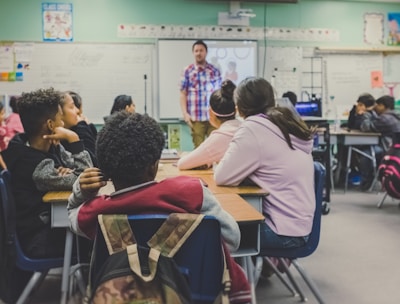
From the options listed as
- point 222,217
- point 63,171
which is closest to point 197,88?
point 63,171

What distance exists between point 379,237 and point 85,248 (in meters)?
2.65

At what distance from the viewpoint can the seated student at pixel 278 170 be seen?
87.8 inches

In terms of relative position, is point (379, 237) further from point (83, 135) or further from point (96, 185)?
point (96, 185)

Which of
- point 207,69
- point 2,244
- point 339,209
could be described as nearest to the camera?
point 2,244

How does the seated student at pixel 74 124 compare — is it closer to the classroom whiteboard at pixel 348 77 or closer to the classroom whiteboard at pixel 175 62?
the classroom whiteboard at pixel 175 62

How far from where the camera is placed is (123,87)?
6371 mm

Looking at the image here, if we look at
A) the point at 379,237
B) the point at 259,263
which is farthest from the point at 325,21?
the point at 259,263

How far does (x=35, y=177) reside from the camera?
215 cm

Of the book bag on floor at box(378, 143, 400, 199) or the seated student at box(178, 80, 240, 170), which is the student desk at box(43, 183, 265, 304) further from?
the book bag on floor at box(378, 143, 400, 199)

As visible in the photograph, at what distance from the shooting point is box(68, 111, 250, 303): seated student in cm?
124

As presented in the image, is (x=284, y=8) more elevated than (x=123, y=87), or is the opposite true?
(x=284, y=8)

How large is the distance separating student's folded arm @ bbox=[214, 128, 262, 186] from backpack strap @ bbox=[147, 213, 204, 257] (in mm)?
1090

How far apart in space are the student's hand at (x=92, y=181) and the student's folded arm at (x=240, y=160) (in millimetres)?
933

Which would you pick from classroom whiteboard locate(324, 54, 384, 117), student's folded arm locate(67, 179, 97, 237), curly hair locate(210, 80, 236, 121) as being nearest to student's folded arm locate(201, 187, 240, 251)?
student's folded arm locate(67, 179, 97, 237)
